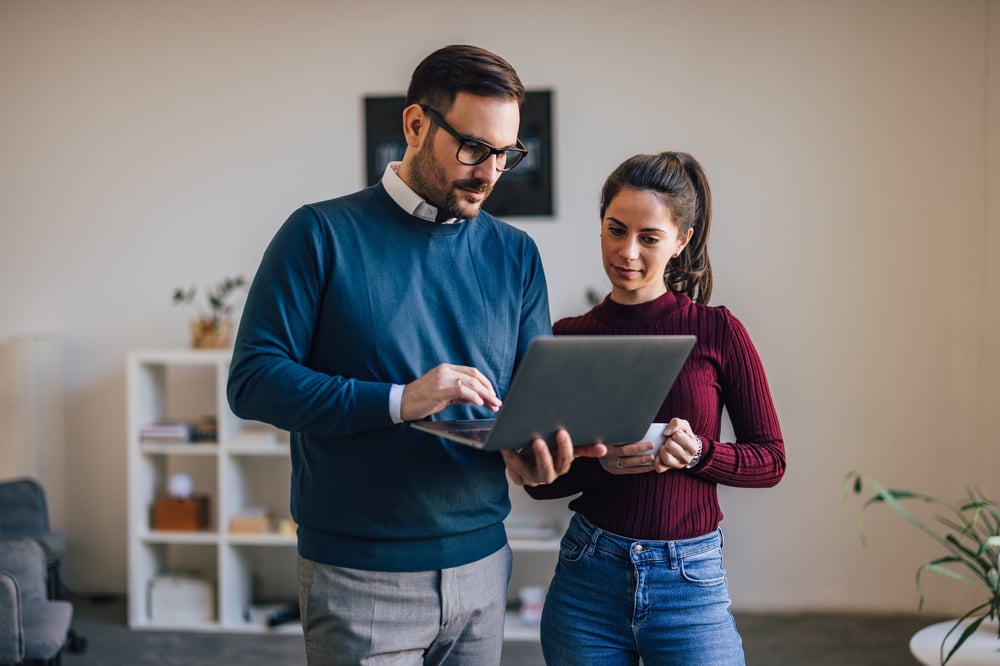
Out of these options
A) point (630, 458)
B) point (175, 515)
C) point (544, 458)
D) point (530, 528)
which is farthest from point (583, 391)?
point (175, 515)

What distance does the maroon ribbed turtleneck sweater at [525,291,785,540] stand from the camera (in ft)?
5.12

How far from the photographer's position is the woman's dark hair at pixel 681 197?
5.36 feet

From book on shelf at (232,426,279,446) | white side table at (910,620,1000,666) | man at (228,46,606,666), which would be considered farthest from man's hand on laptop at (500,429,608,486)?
book on shelf at (232,426,279,446)

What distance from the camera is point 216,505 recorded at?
4414 mm

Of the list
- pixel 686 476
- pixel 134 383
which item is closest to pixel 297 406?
pixel 686 476

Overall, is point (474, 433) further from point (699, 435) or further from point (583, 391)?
point (699, 435)

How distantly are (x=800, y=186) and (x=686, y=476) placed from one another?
283 centimetres

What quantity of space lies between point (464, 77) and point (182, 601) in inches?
130

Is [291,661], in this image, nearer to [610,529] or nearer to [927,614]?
[610,529]

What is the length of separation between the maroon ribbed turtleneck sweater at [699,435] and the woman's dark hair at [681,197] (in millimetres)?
110

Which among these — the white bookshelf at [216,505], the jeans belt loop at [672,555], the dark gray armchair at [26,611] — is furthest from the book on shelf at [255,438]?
the jeans belt loop at [672,555]

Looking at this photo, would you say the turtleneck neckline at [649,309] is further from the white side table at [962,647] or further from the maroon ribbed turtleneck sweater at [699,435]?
the white side table at [962,647]

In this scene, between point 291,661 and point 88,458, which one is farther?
point 88,458

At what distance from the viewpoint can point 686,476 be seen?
159 centimetres
